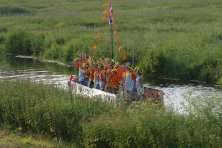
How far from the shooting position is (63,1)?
69125 millimetres

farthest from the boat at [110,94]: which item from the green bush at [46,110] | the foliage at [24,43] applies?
the foliage at [24,43]

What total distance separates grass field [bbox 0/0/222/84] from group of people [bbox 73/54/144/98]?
5.28 meters

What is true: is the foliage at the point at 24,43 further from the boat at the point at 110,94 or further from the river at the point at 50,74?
the boat at the point at 110,94

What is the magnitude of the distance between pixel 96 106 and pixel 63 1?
5579cm

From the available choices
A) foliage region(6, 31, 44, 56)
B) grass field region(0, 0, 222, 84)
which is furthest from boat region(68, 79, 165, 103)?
foliage region(6, 31, 44, 56)

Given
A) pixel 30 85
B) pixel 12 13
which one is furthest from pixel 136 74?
pixel 12 13

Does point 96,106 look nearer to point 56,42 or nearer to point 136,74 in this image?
point 136,74

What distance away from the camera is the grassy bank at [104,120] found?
12.1 metres

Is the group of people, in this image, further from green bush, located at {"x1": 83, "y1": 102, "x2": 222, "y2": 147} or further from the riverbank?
green bush, located at {"x1": 83, "y1": 102, "x2": 222, "y2": 147}

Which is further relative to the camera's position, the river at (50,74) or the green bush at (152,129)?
the river at (50,74)

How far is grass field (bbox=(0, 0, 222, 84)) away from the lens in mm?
27281

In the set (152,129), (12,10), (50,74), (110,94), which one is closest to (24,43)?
(50,74)

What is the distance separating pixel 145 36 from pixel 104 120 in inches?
824

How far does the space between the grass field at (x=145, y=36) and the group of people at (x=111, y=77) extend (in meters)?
5.28
